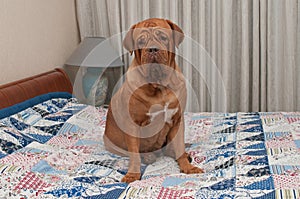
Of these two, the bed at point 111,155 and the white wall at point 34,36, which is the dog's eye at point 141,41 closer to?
the bed at point 111,155

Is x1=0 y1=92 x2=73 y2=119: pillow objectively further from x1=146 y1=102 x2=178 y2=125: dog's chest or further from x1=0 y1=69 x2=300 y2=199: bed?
x1=146 y1=102 x2=178 y2=125: dog's chest

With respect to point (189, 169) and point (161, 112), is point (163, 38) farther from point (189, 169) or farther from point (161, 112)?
point (189, 169)

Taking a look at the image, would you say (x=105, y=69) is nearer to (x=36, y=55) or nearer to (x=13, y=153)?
(x=36, y=55)

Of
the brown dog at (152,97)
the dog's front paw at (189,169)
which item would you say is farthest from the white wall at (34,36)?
the dog's front paw at (189,169)

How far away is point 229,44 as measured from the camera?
338 centimetres

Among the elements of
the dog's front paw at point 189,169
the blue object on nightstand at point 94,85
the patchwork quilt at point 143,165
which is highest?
the blue object on nightstand at point 94,85

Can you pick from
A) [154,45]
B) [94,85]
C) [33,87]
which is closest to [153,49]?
[154,45]

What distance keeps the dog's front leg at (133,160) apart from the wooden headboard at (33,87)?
2.56 feet

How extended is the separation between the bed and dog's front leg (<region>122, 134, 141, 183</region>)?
0.05 meters

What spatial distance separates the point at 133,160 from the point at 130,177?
0.35 feet

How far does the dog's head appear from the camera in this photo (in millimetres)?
1781

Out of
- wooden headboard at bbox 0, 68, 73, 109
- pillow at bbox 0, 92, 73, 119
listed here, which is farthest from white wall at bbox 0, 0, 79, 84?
pillow at bbox 0, 92, 73, 119

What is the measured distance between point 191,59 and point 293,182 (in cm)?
202

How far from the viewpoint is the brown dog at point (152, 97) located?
5.90ft
